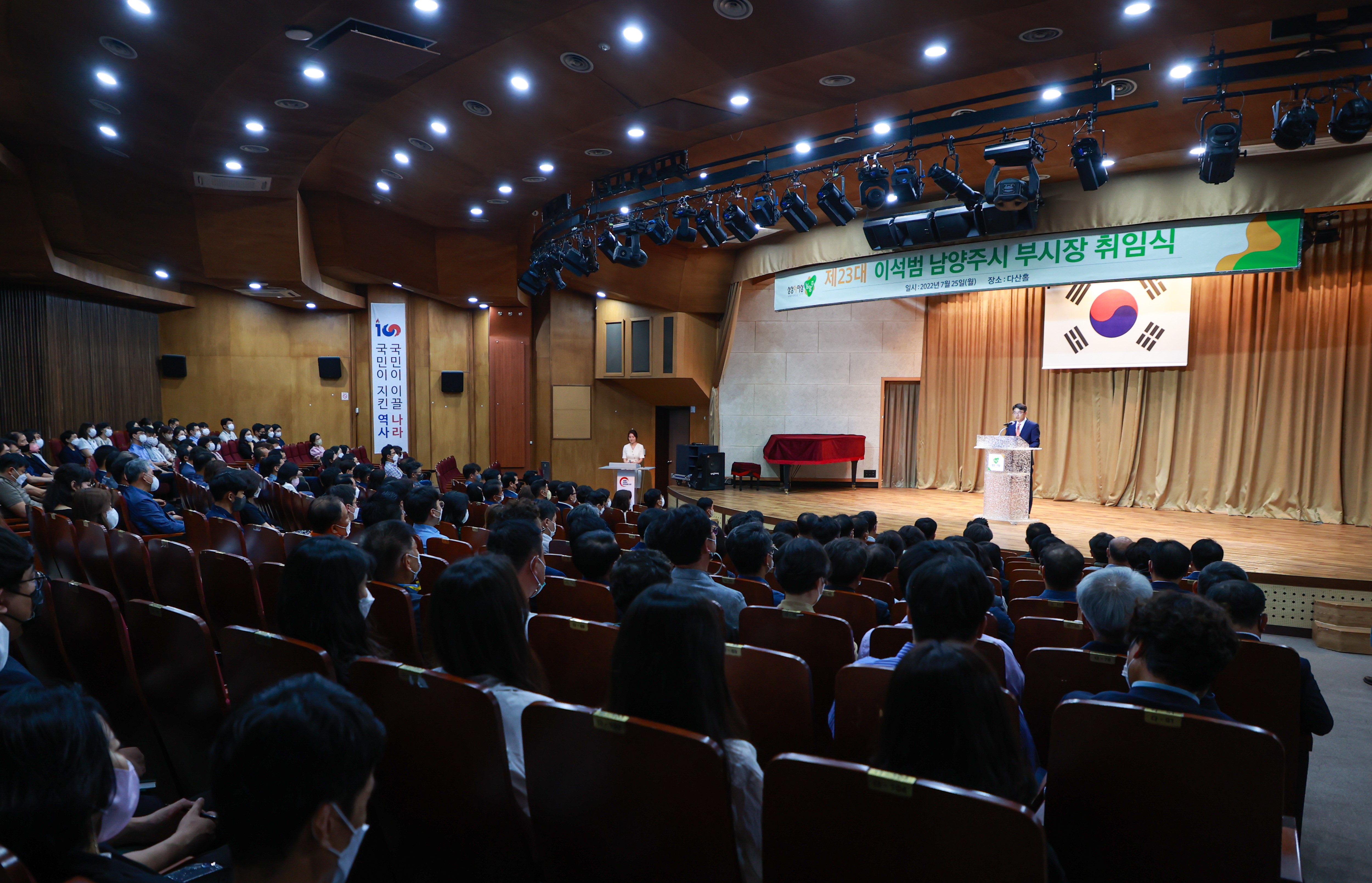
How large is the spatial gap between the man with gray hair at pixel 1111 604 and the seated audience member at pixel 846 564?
3.52ft

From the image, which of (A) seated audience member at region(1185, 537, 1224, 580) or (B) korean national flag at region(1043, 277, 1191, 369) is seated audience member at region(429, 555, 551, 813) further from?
(B) korean national flag at region(1043, 277, 1191, 369)

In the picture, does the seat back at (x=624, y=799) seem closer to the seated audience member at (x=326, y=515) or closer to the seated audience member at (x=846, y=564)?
the seated audience member at (x=846, y=564)

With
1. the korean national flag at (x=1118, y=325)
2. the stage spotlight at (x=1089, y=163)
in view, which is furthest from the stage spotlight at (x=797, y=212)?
the korean national flag at (x=1118, y=325)

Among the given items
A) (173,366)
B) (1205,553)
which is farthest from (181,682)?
(173,366)

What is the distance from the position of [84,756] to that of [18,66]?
26.0ft

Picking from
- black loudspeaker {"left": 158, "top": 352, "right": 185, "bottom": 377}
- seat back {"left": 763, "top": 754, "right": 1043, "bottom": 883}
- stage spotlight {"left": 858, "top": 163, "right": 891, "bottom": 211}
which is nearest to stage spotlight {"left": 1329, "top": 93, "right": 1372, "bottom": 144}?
stage spotlight {"left": 858, "top": 163, "right": 891, "bottom": 211}

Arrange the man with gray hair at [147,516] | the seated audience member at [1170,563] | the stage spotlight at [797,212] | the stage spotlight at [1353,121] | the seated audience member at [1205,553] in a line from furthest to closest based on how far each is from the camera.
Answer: the stage spotlight at [797,212], the stage spotlight at [1353,121], the man with gray hair at [147,516], the seated audience member at [1205,553], the seated audience member at [1170,563]

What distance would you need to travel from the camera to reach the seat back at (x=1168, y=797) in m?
1.45

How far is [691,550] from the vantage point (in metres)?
3.20

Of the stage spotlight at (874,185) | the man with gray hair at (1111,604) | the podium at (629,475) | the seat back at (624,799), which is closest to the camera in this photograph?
the seat back at (624,799)

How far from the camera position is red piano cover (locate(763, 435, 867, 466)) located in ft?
40.6

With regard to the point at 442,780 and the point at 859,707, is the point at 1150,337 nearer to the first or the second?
the point at 859,707

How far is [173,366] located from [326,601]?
1531cm

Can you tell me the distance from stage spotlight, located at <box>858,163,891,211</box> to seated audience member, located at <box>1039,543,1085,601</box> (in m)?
4.16
